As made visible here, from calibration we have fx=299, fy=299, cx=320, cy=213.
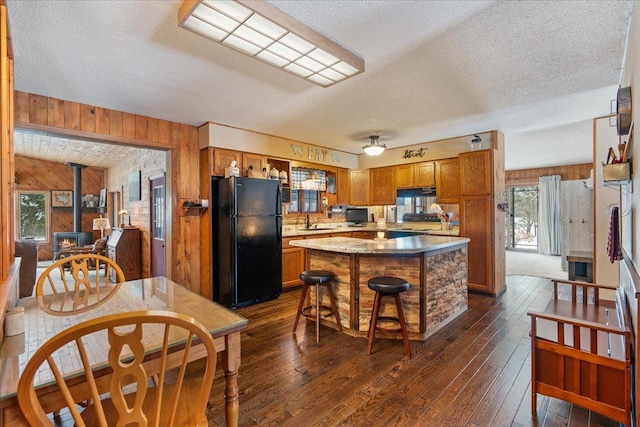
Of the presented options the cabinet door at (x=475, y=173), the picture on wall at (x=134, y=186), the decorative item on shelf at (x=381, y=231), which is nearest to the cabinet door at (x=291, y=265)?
the decorative item on shelf at (x=381, y=231)

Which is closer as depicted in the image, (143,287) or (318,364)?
(143,287)

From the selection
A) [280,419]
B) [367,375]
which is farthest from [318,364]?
[280,419]

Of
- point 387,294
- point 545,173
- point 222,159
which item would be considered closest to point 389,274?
point 387,294

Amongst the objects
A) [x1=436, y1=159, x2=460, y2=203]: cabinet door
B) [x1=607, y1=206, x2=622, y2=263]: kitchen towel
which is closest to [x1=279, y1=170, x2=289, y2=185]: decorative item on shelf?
[x1=436, y1=159, x2=460, y2=203]: cabinet door

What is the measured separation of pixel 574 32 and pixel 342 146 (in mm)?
3841

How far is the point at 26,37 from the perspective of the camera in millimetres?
2080

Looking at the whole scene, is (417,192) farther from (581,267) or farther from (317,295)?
(317,295)

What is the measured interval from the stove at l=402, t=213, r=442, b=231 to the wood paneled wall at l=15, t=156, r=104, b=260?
29.2 ft

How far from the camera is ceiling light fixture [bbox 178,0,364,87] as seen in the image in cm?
174

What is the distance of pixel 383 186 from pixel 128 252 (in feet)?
16.7

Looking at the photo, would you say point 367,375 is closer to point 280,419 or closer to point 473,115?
point 280,419

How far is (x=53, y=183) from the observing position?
8.56 meters

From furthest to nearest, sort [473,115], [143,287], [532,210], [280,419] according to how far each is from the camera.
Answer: [532,210] → [473,115] → [143,287] → [280,419]

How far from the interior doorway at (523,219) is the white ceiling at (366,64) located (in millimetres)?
5355
